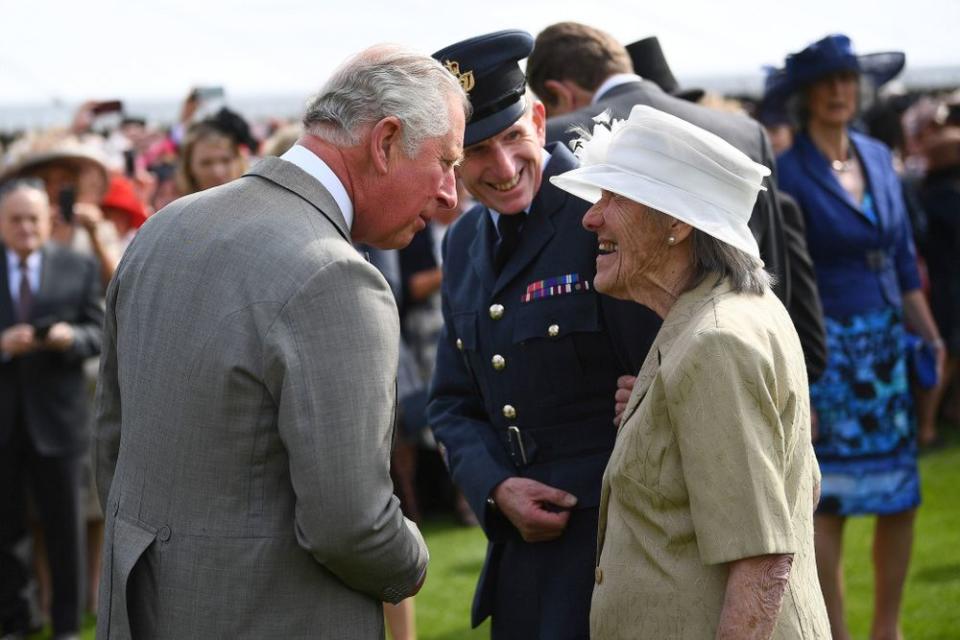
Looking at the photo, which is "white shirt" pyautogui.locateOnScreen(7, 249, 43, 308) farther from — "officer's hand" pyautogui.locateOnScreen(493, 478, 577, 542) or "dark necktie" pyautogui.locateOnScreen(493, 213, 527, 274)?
"officer's hand" pyautogui.locateOnScreen(493, 478, 577, 542)

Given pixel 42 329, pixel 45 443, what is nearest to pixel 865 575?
pixel 45 443

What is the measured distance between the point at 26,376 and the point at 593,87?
3.53 meters

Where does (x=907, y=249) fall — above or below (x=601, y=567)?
below

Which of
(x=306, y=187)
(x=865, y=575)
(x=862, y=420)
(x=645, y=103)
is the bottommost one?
(x=865, y=575)

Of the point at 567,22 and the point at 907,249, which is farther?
the point at 907,249

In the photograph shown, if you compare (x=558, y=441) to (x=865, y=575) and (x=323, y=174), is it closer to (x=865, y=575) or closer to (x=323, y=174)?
(x=323, y=174)

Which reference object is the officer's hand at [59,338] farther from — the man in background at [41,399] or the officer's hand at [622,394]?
the officer's hand at [622,394]

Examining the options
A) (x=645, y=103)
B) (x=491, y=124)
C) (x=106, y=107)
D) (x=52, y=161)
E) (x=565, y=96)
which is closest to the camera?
(x=491, y=124)

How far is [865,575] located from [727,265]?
4468 mm

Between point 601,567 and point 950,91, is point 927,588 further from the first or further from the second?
point 950,91

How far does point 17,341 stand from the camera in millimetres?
6289

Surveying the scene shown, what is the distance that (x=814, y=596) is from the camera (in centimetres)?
274

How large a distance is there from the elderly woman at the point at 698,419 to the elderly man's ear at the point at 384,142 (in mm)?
456

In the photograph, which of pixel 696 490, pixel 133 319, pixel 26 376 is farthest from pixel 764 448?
pixel 26 376
